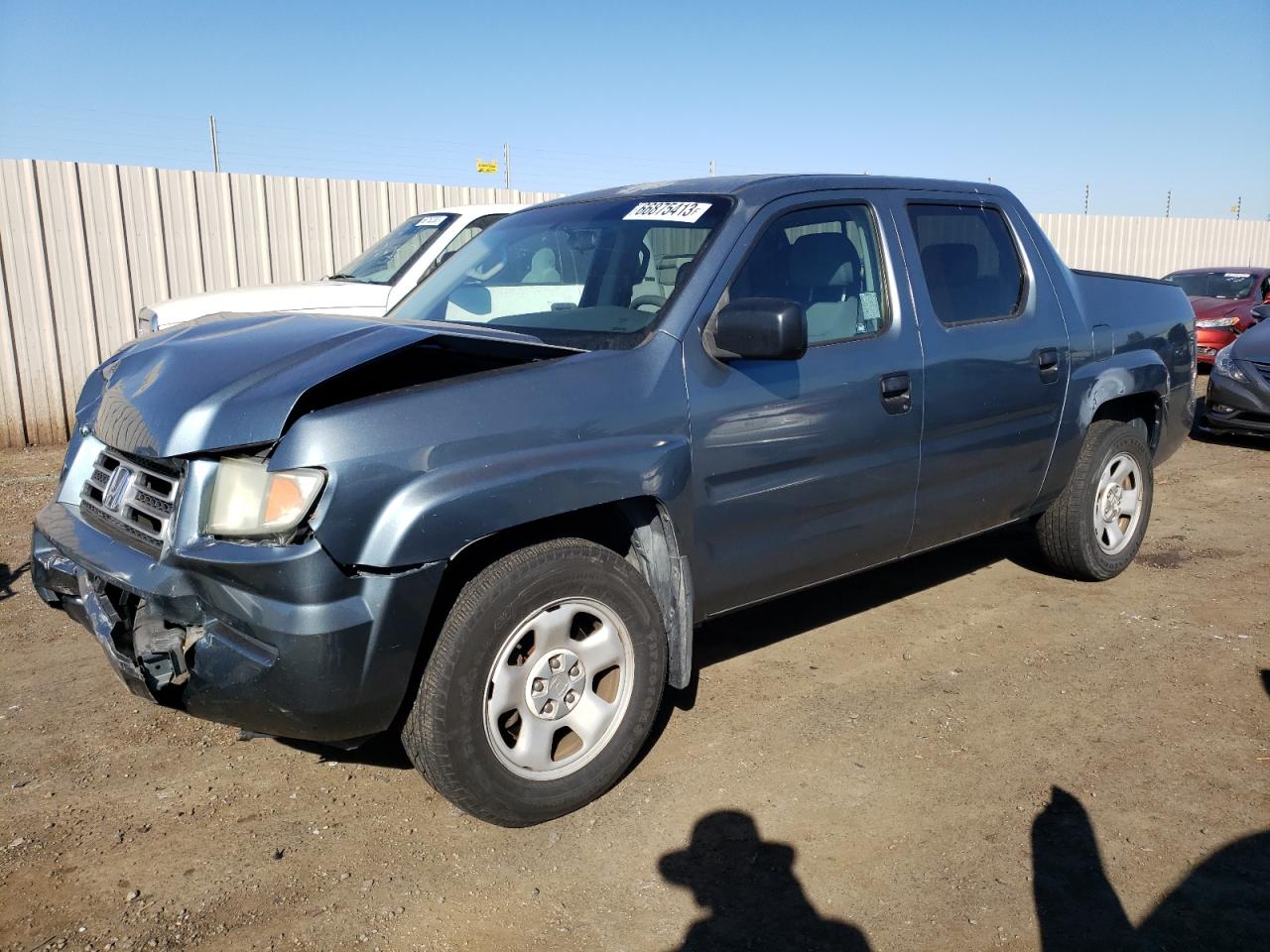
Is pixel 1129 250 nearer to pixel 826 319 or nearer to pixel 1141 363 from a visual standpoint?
pixel 1141 363

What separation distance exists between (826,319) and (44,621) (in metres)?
3.79

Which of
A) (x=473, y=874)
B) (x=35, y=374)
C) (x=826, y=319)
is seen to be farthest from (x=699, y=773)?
(x=35, y=374)

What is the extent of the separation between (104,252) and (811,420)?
27.8ft

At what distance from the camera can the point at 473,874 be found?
288 centimetres

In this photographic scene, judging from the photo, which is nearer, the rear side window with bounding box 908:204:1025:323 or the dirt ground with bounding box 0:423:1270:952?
the dirt ground with bounding box 0:423:1270:952

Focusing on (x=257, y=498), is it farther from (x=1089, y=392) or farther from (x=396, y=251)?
(x=396, y=251)

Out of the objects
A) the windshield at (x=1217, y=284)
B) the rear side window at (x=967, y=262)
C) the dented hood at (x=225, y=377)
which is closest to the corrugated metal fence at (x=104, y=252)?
the dented hood at (x=225, y=377)

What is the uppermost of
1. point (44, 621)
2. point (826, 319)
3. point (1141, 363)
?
point (826, 319)

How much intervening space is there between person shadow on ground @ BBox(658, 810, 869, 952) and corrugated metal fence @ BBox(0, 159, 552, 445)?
863 centimetres

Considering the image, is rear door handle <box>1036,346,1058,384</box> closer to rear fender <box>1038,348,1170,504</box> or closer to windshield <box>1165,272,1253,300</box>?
rear fender <box>1038,348,1170,504</box>

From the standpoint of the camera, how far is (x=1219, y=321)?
534 inches

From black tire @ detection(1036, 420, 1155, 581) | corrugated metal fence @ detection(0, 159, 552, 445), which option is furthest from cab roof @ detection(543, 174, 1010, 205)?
corrugated metal fence @ detection(0, 159, 552, 445)

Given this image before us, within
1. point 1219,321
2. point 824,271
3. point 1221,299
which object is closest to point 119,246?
point 824,271

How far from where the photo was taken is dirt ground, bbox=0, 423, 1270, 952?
2.67 m
